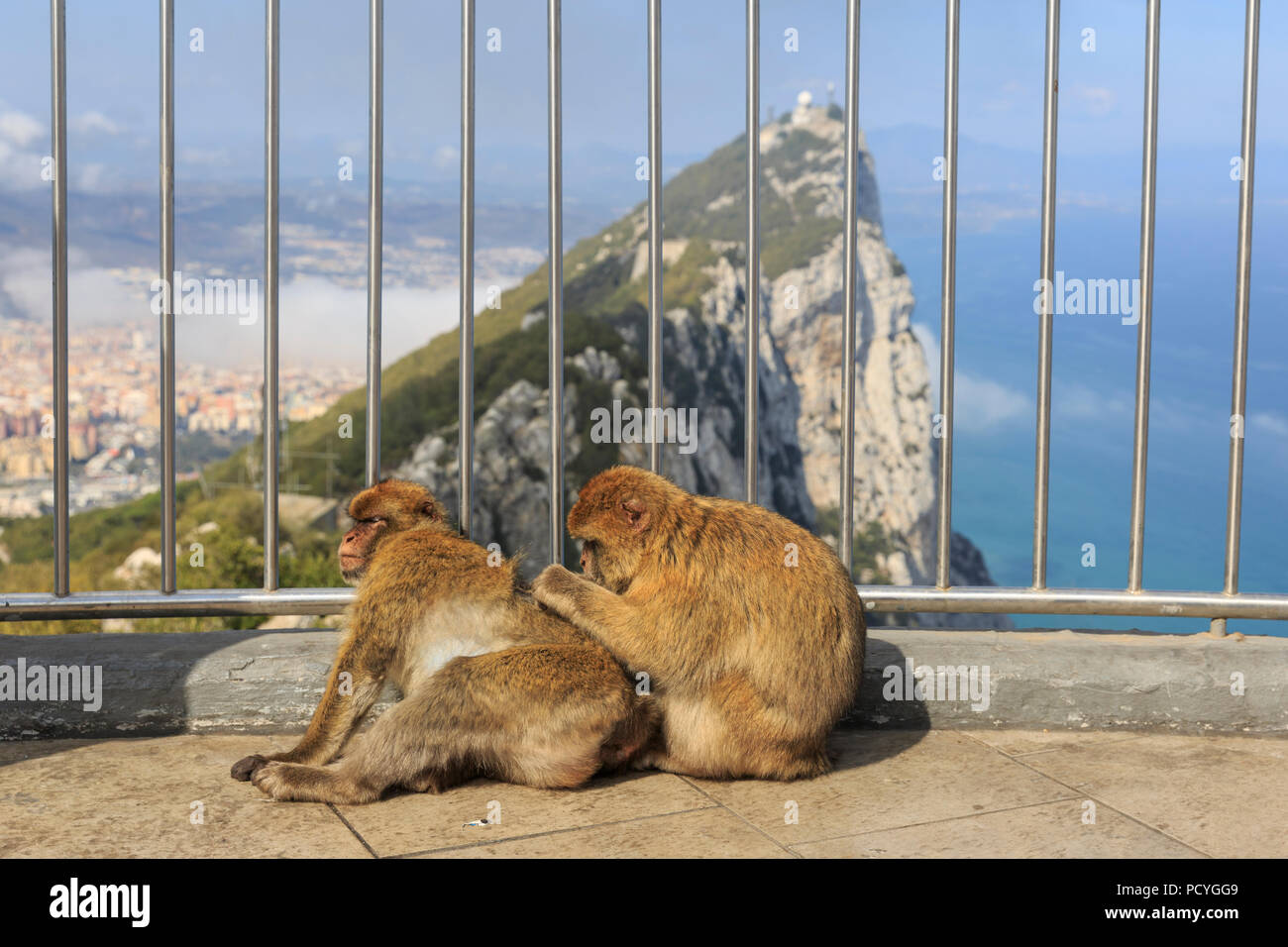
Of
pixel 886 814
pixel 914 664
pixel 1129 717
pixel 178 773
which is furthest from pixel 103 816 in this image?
pixel 1129 717

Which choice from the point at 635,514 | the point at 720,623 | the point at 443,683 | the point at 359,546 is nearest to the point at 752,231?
the point at 635,514

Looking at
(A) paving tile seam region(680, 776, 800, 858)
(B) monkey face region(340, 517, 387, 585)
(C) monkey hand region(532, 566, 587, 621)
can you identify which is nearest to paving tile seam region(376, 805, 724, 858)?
(A) paving tile seam region(680, 776, 800, 858)

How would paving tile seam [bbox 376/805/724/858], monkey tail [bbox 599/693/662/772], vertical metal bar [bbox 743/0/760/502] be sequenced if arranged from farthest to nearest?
vertical metal bar [bbox 743/0/760/502]
monkey tail [bbox 599/693/662/772]
paving tile seam [bbox 376/805/724/858]

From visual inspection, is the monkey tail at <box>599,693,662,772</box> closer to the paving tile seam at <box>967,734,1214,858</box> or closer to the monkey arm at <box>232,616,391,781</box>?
the monkey arm at <box>232,616,391,781</box>

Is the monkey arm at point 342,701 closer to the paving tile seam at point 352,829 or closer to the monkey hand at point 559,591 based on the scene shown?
the paving tile seam at point 352,829

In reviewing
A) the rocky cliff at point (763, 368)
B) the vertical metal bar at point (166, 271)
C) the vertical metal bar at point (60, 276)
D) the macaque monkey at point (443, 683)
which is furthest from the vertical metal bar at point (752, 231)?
the rocky cliff at point (763, 368)

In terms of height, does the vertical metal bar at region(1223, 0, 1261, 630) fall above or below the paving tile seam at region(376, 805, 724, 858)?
above

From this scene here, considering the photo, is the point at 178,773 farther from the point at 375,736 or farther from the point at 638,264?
the point at 638,264

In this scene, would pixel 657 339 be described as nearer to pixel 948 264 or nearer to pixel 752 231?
pixel 752 231
